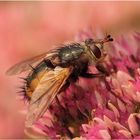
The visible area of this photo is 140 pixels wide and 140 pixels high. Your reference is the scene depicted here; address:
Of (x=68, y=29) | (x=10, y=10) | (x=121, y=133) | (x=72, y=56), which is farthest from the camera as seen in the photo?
(x=10, y=10)

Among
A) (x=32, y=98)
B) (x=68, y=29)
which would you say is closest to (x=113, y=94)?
(x=32, y=98)

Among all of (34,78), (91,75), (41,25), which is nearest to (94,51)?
(91,75)

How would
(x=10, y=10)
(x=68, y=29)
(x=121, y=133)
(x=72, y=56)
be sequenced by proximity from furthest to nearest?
(x=10, y=10) < (x=68, y=29) < (x=72, y=56) < (x=121, y=133)

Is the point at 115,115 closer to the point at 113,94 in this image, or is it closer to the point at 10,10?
the point at 113,94

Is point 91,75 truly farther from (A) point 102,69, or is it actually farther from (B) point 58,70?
(B) point 58,70

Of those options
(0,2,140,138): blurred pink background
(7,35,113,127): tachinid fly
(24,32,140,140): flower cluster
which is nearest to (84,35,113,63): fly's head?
(7,35,113,127): tachinid fly

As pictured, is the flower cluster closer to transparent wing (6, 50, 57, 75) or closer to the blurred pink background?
transparent wing (6, 50, 57, 75)
